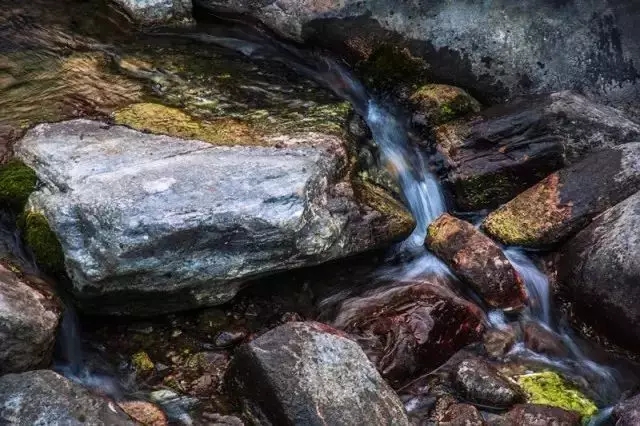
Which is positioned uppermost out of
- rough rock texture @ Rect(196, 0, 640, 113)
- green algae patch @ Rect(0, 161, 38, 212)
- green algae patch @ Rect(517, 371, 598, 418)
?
rough rock texture @ Rect(196, 0, 640, 113)

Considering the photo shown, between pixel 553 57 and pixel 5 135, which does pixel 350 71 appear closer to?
pixel 553 57

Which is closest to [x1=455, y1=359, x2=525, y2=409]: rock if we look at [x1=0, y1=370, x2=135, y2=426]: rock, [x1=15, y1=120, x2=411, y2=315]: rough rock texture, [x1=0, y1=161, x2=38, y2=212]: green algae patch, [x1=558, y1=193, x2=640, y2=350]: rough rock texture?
[x1=558, y1=193, x2=640, y2=350]: rough rock texture

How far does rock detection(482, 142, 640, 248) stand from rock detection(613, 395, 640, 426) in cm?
182

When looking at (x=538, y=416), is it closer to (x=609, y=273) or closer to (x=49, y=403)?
(x=609, y=273)

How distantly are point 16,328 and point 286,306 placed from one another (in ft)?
7.53

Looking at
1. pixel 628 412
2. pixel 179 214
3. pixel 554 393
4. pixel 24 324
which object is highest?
pixel 179 214

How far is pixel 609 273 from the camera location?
5.90 metres

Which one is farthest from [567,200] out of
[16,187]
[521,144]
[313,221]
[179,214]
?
[16,187]

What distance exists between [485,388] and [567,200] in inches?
A: 86.0

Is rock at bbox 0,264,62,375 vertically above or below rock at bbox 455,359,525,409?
above

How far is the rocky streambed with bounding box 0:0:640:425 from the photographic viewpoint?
5109mm

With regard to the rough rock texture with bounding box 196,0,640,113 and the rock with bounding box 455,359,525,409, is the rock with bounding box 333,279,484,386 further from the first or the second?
the rough rock texture with bounding box 196,0,640,113

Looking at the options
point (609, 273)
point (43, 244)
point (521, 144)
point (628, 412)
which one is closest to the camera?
point (628, 412)

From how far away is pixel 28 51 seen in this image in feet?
24.8
